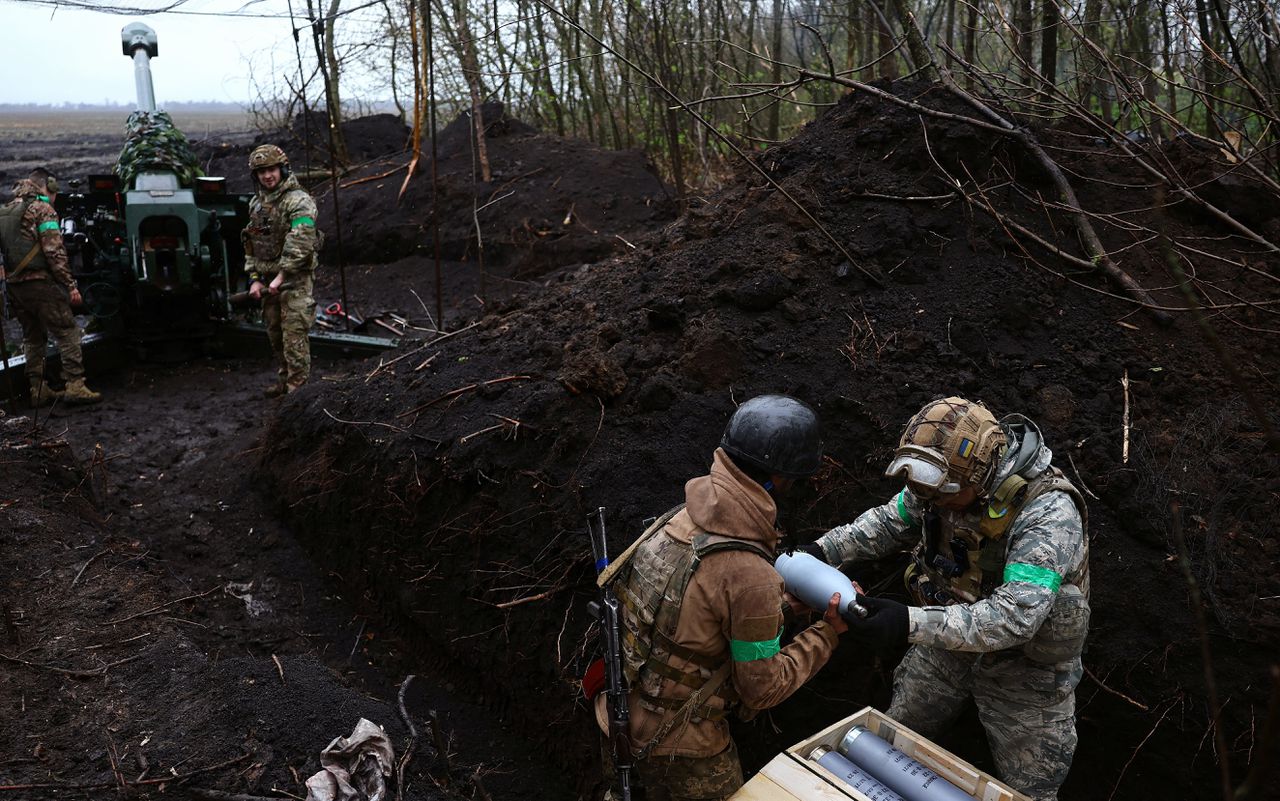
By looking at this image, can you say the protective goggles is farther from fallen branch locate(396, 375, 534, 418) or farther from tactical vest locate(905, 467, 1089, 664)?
fallen branch locate(396, 375, 534, 418)

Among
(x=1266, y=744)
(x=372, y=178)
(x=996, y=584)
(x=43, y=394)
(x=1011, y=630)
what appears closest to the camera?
(x=1266, y=744)

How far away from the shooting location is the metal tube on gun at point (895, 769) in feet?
9.32

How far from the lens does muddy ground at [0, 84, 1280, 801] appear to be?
3861 millimetres

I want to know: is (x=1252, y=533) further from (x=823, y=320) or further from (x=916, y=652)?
(x=823, y=320)

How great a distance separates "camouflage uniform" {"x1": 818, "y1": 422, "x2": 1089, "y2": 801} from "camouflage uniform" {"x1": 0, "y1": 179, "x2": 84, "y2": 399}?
773cm

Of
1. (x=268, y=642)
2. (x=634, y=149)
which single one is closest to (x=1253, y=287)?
(x=268, y=642)

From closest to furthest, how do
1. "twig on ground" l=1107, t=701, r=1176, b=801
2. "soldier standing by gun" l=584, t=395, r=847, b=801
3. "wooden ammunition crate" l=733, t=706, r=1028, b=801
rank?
"wooden ammunition crate" l=733, t=706, r=1028, b=801, "soldier standing by gun" l=584, t=395, r=847, b=801, "twig on ground" l=1107, t=701, r=1176, b=801

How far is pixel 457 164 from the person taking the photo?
14.1m

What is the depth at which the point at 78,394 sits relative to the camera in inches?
347

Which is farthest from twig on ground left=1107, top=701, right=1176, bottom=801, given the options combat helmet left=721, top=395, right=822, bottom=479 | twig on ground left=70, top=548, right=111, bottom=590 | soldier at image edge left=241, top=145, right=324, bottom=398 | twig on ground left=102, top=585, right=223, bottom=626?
soldier at image edge left=241, top=145, right=324, bottom=398

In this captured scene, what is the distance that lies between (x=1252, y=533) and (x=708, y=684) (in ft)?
8.47

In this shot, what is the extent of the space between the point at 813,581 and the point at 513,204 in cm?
1034

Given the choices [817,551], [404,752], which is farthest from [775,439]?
[404,752]

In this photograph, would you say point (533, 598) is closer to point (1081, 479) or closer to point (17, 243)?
point (1081, 479)
